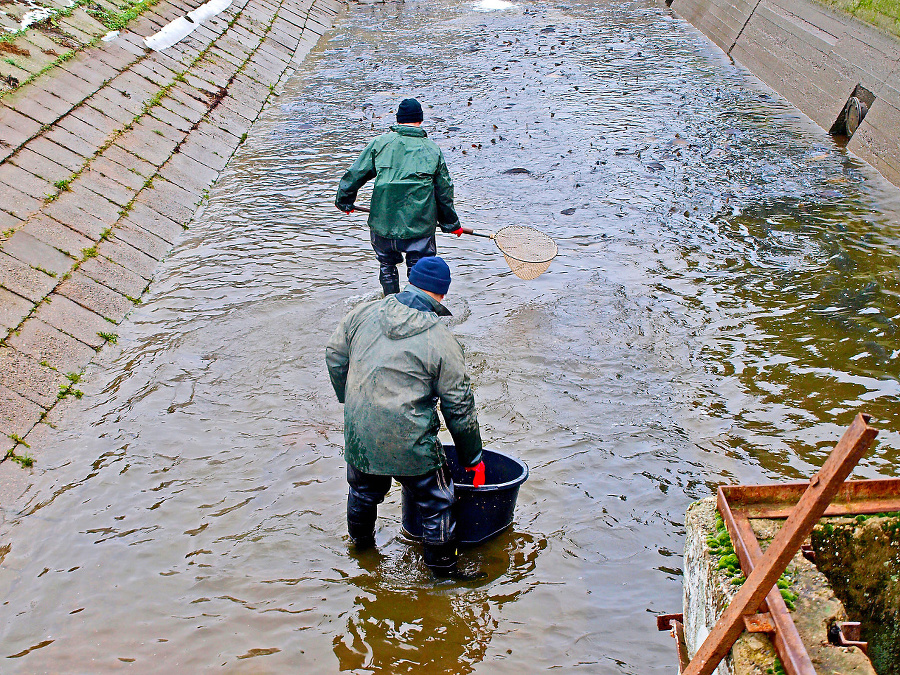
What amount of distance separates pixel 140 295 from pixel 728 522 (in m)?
6.87

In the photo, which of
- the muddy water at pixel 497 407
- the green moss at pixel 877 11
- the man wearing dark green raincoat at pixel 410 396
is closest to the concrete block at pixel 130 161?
the muddy water at pixel 497 407

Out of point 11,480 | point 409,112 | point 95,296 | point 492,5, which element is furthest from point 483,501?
point 492,5

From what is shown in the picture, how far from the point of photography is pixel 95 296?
7859mm

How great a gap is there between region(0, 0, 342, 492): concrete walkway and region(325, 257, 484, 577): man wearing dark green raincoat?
2.91m

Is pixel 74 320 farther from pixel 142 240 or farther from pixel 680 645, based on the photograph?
pixel 680 645

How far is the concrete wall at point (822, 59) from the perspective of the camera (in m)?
12.0

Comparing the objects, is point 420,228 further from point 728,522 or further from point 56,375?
point 728,522

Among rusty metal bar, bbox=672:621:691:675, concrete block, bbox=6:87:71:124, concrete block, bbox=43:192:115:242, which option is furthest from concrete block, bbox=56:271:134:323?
rusty metal bar, bbox=672:621:691:675

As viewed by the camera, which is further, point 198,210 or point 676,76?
point 676,76

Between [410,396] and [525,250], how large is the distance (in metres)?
4.14

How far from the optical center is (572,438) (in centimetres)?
598

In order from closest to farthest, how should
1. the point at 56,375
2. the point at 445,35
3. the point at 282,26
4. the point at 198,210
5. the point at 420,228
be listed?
the point at 56,375, the point at 420,228, the point at 198,210, the point at 282,26, the point at 445,35

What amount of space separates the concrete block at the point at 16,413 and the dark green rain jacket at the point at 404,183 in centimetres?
326

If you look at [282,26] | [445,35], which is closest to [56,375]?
[282,26]
